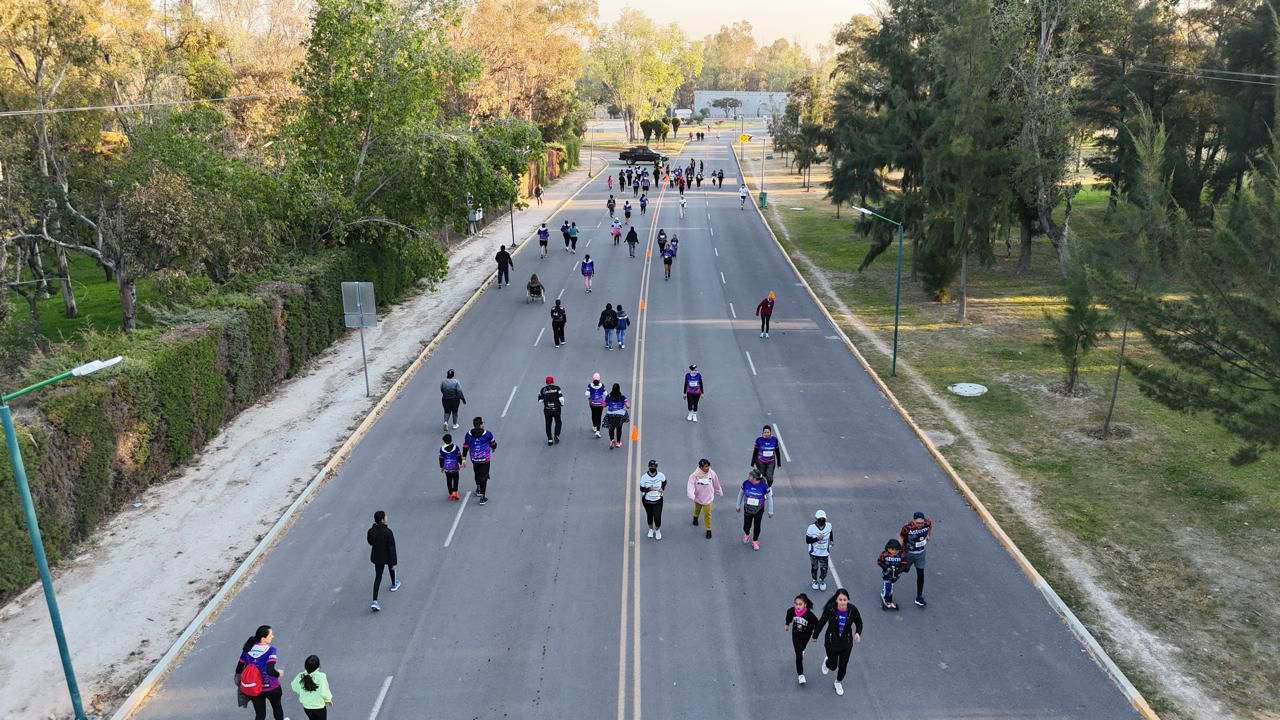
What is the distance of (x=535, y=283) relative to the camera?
31.8m

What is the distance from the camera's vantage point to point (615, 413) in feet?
59.3

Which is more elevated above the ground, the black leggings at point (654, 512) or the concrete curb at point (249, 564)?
the black leggings at point (654, 512)

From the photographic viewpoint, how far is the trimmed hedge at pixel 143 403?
13.5 meters

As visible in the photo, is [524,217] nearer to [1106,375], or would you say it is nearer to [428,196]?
[428,196]

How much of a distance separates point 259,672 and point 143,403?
8.72 m

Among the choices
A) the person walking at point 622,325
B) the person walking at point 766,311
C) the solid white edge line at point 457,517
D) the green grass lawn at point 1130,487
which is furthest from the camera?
the person walking at point 766,311

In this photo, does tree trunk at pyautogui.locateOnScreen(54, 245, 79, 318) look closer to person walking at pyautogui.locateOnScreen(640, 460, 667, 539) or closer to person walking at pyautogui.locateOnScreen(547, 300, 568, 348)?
person walking at pyautogui.locateOnScreen(547, 300, 568, 348)

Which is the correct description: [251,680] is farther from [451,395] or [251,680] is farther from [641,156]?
[641,156]

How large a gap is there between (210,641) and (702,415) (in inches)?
465

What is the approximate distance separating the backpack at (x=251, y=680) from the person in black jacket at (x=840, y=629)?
6.69 metres

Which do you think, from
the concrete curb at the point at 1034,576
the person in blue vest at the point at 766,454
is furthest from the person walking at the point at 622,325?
the person in blue vest at the point at 766,454

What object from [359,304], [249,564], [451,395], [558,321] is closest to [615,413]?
[451,395]

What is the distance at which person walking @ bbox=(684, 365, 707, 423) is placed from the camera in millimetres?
19672

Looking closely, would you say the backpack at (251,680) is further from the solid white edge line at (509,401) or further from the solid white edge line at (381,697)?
the solid white edge line at (509,401)
